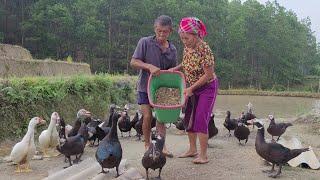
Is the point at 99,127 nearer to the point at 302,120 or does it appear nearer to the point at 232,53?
the point at 302,120

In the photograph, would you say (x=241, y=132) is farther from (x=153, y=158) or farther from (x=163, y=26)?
(x=153, y=158)

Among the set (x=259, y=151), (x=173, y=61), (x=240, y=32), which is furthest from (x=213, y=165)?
(x=240, y=32)

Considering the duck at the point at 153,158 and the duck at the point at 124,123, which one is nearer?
the duck at the point at 153,158

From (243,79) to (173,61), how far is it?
56.7 m

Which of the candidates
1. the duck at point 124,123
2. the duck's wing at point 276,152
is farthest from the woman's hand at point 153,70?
the duck at point 124,123

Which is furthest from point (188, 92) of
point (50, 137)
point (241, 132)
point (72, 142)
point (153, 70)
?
point (241, 132)

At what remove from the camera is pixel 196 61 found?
683 centimetres

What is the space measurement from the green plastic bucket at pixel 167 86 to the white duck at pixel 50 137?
7.38 ft

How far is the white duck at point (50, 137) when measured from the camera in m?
8.14

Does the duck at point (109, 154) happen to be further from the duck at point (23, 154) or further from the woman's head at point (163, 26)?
the woman's head at point (163, 26)

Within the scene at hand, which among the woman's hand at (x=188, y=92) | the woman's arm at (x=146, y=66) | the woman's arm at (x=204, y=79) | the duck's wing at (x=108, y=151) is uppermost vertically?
the woman's arm at (x=146, y=66)

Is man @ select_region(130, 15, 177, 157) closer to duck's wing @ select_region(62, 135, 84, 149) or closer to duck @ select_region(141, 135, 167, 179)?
duck @ select_region(141, 135, 167, 179)

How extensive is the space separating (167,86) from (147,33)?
47.5 metres

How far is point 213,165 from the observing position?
7.16 metres
